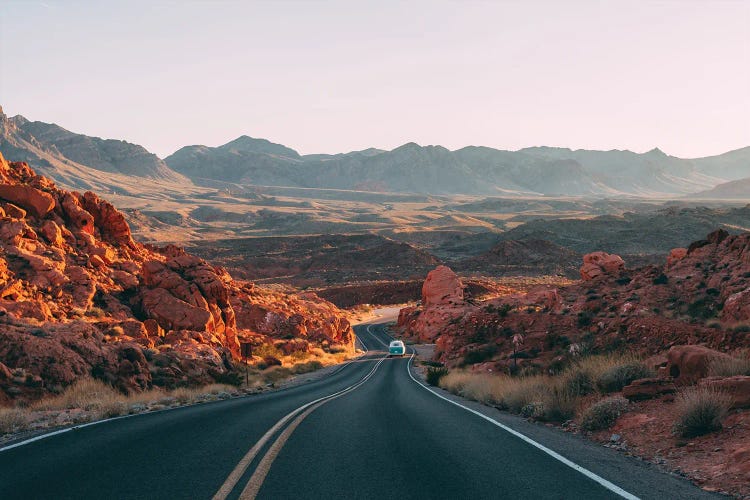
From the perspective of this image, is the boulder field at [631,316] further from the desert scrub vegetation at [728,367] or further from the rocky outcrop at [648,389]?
the rocky outcrop at [648,389]

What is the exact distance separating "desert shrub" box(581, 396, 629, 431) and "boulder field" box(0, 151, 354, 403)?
47.9ft

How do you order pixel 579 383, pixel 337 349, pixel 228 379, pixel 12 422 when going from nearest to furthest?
pixel 12 422
pixel 579 383
pixel 228 379
pixel 337 349

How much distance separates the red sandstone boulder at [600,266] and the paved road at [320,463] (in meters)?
32.0

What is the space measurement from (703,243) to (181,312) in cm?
3024

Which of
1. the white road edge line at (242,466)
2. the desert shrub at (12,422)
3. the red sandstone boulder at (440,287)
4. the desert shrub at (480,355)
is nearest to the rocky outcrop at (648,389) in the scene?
the white road edge line at (242,466)

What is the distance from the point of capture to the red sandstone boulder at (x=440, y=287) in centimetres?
6925

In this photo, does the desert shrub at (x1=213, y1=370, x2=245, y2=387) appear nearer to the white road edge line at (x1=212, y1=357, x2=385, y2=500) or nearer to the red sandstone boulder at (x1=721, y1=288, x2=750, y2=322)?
the white road edge line at (x1=212, y1=357, x2=385, y2=500)

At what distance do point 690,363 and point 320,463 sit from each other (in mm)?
9004

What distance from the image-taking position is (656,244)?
140m

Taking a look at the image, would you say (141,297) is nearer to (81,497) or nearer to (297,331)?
(297,331)

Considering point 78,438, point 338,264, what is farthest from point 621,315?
point 338,264

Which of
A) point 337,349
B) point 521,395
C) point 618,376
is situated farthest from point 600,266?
point 618,376

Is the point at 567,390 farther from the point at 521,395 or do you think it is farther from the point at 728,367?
the point at 728,367

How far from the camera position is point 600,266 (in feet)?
135
